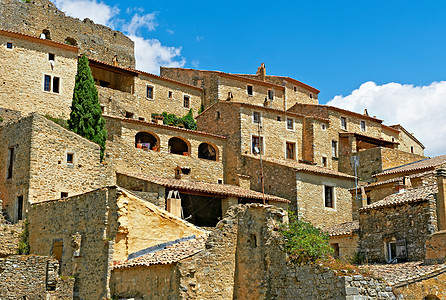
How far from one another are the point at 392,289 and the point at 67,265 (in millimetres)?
15136

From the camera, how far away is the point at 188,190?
3347 centimetres

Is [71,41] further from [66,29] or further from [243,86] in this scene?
[243,86]

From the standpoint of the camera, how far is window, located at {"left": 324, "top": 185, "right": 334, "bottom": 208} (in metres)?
41.0

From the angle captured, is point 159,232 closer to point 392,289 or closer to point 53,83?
point 392,289

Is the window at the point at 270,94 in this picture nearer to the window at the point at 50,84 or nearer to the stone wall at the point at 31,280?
the window at the point at 50,84

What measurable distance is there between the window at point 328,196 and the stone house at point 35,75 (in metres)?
20.4

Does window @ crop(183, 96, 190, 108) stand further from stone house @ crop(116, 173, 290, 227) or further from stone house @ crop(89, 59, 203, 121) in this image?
stone house @ crop(116, 173, 290, 227)

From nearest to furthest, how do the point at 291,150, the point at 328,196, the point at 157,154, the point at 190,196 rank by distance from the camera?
1. the point at 190,196
2. the point at 157,154
3. the point at 328,196
4. the point at 291,150

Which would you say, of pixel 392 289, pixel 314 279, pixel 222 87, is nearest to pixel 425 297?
pixel 392 289

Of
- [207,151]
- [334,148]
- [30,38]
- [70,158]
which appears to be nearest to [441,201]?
[70,158]

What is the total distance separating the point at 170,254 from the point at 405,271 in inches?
357

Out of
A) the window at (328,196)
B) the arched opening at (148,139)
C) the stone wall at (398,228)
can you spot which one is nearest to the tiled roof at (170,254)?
the stone wall at (398,228)

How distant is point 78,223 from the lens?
84.2ft

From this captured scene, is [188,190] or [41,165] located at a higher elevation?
[41,165]
